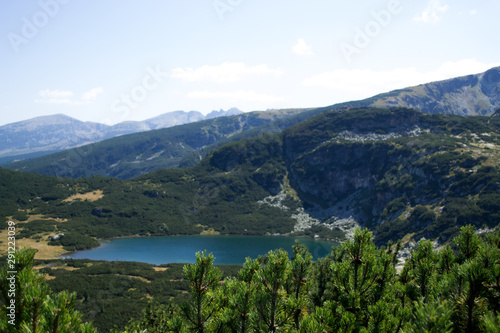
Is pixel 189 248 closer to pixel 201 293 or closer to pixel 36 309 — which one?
pixel 201 293

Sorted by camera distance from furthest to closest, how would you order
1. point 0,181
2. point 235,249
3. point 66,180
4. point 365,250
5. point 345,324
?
point 66,180 < point 0,181 < point 235,249 < point 365,250 < point 345,324

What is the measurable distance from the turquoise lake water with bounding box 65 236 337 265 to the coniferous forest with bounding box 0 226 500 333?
3912 inches

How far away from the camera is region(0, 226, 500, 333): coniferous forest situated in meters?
5.29

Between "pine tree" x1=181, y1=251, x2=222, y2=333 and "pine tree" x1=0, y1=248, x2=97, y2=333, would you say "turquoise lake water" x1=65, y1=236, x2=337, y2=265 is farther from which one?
"pine tree" x1=0, y1=248, x2=97, y2=333

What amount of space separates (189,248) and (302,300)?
437 feet

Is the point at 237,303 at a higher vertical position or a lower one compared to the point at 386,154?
higher

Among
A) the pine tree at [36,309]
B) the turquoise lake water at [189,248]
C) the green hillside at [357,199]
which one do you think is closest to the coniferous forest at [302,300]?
the pine tree at [36,309]

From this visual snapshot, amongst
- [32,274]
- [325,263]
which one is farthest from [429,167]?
[32,274]

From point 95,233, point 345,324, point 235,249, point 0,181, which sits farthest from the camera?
point 0,181

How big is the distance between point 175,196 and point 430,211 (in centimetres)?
14474

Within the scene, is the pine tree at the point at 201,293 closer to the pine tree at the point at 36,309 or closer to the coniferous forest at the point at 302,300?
the coniferous forest at the point at 302,300

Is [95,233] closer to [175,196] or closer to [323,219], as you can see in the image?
[175,196]

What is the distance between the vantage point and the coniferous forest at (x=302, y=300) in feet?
17.4

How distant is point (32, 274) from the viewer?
555cm
